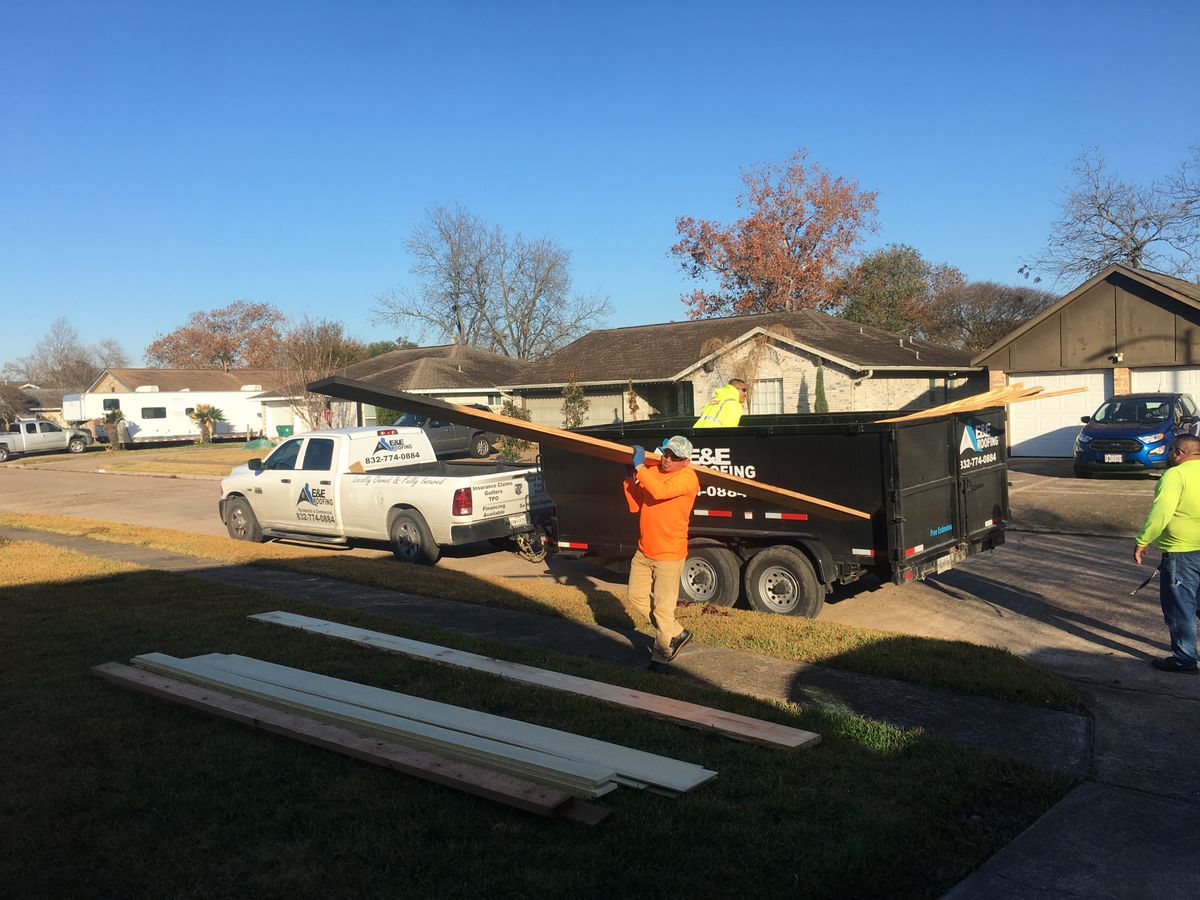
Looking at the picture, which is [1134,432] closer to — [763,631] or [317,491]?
[763,631]

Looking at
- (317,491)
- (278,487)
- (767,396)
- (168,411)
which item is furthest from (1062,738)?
(168,411)

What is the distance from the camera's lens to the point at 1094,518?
14297mm

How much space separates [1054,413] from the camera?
24516mm

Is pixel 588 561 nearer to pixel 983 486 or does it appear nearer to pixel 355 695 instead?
pixel 983 486

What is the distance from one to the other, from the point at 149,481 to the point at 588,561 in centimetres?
2204

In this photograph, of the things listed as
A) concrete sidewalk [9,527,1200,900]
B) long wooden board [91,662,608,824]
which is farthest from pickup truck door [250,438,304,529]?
long wooden board [91,662,608,824]

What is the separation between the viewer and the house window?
26891 mm

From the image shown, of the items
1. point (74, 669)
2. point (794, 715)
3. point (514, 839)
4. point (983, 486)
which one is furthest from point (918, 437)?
point (74, 669)

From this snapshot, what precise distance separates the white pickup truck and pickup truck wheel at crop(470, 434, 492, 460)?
1581 cm

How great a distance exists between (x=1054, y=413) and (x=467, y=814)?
2363 cm

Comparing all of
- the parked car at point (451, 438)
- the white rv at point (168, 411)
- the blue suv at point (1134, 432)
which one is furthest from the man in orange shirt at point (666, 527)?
the white rv at point (168, 411)

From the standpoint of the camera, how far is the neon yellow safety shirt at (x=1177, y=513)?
688 centimetres

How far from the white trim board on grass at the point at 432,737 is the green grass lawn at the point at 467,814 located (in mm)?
194

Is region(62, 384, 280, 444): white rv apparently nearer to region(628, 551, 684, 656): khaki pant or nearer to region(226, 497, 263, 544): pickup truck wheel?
region(226, 497, 263, 544): pickup truck wheel
